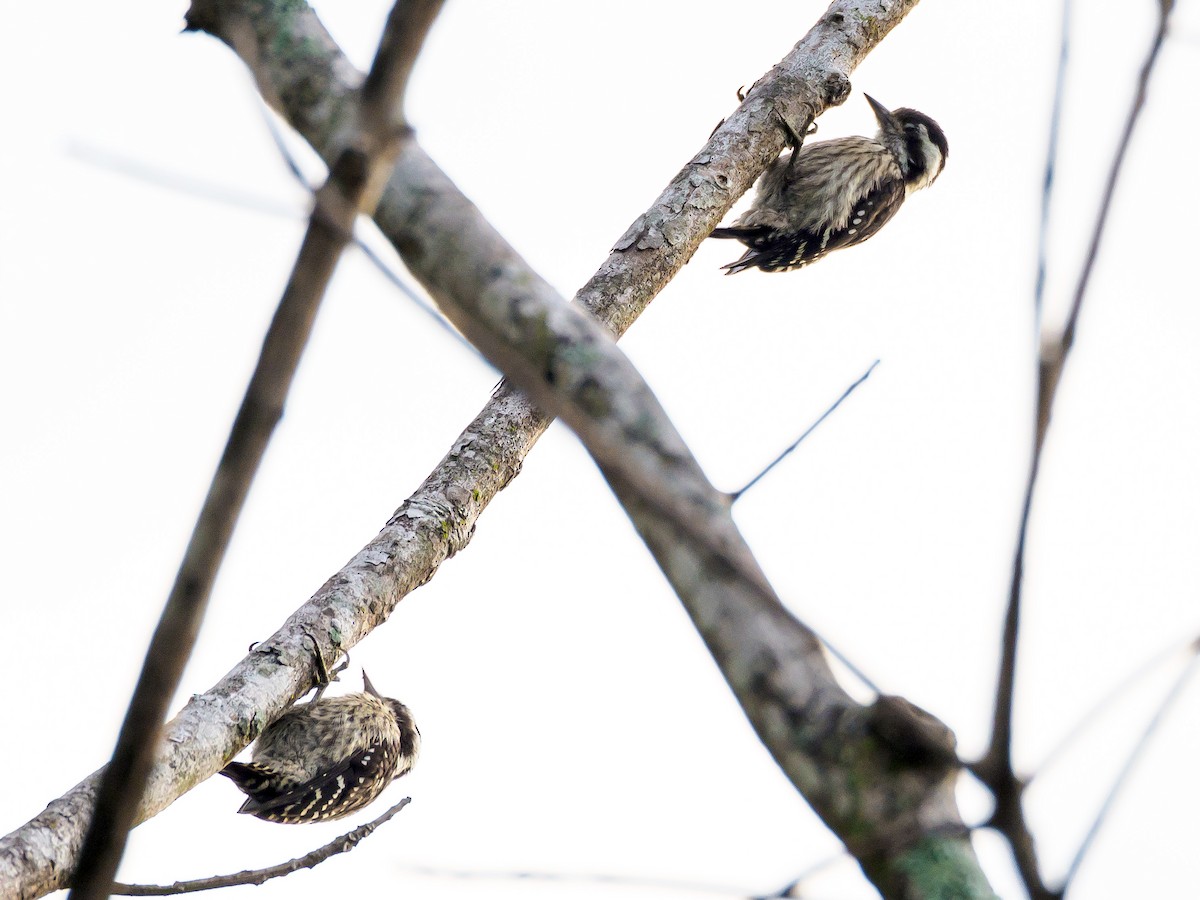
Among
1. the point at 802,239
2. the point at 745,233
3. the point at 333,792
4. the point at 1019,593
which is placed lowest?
the point at 1019,593

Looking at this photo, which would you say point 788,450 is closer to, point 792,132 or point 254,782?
point 792,132

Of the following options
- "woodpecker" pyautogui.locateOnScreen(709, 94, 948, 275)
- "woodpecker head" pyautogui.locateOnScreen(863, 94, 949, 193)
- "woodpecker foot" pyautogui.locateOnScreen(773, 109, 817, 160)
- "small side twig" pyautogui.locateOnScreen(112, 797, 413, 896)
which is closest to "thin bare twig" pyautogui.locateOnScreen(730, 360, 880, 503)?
"small side twig" pyautogui.locateOnScreen(112, 797, 413, 896)

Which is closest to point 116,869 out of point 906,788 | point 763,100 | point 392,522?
point 906,788

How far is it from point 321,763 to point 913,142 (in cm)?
433

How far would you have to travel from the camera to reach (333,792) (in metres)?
5.05

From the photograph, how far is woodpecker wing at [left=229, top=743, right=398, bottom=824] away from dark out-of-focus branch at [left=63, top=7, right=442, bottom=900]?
361 cm

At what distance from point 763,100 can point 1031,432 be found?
354cm

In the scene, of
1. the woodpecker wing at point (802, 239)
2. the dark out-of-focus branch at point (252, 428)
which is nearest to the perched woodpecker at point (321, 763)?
the woodpecker wing at point (802, 239)

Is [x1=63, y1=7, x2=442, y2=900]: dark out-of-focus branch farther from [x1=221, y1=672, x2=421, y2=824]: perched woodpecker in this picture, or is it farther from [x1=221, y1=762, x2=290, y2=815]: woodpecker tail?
[x1=221, y1=762, x2=290, y2=815]: woodpecker tail

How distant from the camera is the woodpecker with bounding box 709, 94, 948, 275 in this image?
5.32m

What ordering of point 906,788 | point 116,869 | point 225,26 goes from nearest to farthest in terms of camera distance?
point 906,788 → point 116,869 → point 225,26

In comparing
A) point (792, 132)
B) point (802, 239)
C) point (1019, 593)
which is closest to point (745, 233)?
point (802, 239)

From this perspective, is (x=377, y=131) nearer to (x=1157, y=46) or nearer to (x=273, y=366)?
(x=273, y=366)

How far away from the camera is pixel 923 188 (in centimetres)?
598
